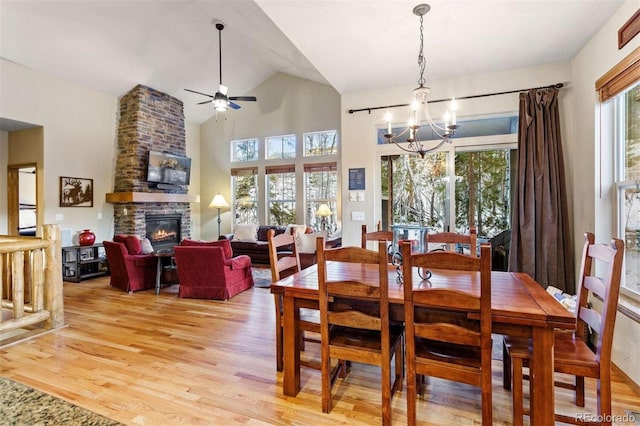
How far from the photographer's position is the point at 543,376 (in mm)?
1491

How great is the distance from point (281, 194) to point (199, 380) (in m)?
5.97

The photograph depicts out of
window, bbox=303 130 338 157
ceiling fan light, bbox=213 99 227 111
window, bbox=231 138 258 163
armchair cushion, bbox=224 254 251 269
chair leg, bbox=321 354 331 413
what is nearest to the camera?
chair leg, bbox=321 354 331 413

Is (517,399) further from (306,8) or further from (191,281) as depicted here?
(191,281)

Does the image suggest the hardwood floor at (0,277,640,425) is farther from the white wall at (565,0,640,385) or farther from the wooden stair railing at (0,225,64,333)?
the white wall at (565,0,640,385)

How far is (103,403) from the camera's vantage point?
1982mm

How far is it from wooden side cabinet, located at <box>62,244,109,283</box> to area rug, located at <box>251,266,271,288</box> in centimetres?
288

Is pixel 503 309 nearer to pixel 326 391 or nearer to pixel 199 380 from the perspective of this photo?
pixel 326 391

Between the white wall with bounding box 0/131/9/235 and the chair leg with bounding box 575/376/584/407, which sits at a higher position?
the white wall with bounding box 0/131/9/235

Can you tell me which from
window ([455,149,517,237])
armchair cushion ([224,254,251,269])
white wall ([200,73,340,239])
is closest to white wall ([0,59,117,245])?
white wall ([200,73,340,239])

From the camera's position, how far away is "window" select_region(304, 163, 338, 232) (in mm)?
7410

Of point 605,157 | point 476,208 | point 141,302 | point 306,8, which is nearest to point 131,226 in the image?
point 141,302

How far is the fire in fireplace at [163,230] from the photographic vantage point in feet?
22.6

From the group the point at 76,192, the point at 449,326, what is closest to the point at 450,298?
the point at 449,326

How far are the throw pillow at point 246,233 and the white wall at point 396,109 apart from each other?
3.22m
